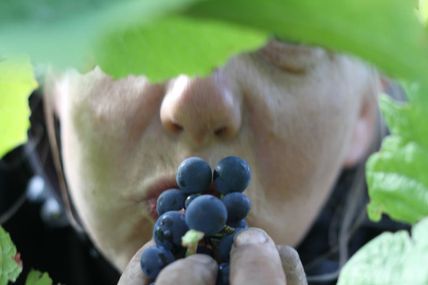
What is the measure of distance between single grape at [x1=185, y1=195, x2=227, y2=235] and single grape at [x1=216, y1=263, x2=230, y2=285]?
1.0 inches

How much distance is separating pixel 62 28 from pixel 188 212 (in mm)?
255

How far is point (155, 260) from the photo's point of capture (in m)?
0.41

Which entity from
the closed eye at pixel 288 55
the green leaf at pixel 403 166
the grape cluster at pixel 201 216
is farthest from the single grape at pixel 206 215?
the closed eye at pixel 288 55

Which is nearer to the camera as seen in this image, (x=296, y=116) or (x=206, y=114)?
(x=206, y=114)

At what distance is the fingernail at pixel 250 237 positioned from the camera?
389 mm

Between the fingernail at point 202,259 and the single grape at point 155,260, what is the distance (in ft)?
0.13

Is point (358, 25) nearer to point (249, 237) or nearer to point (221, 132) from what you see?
point (249, 237)

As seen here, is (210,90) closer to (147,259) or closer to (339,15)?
(147,259)

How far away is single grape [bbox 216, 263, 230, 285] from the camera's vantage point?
0.39m

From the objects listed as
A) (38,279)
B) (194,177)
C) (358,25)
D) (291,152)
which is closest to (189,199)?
(194,177)

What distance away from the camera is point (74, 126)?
0.92 meters

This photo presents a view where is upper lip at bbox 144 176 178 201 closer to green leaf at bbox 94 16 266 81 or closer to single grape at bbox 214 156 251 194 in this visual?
single grape at bbox 214 156 251 194

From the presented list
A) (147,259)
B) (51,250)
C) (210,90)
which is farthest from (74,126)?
(51,250)

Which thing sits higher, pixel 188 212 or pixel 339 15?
pixel 339 15
